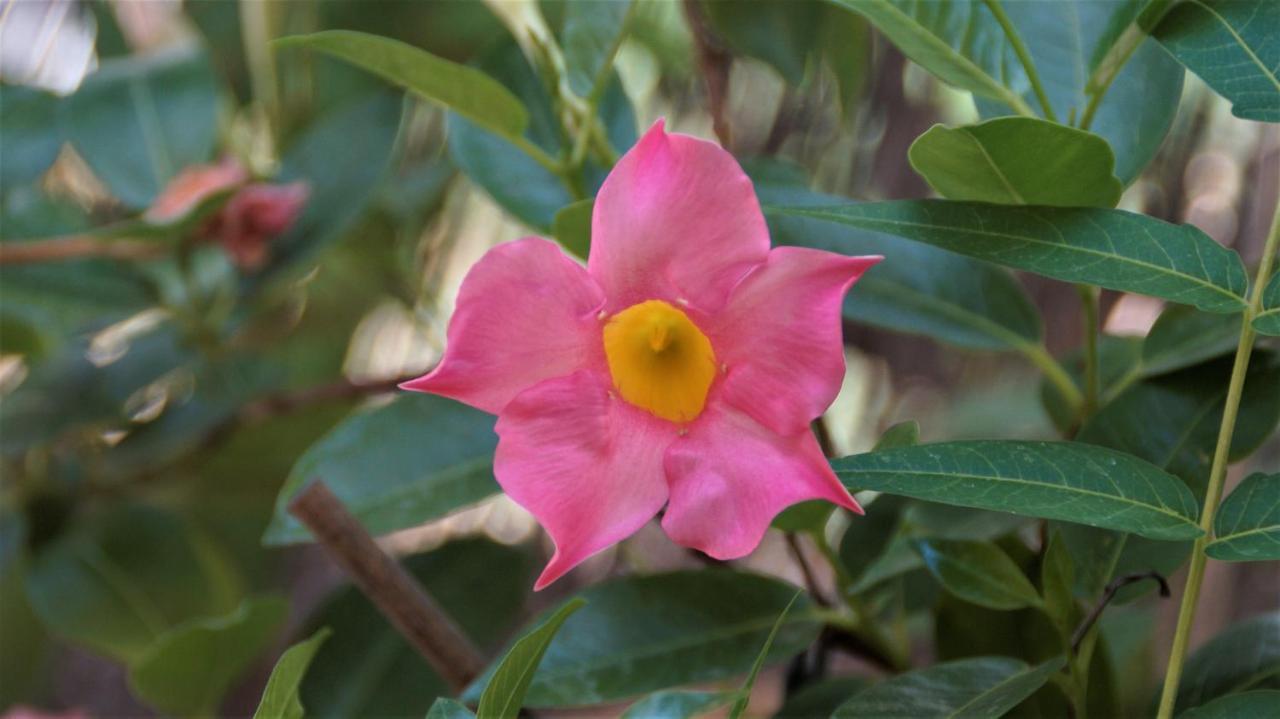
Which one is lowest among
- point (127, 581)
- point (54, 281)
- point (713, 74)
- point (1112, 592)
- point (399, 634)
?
point (127, 581)

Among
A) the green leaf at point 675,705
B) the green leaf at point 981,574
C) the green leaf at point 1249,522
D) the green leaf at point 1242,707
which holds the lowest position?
the green leaf at point 675,705

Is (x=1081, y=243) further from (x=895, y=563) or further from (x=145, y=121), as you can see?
(x=145, y=121)

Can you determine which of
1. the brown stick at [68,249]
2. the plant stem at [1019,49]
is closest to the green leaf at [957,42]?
the plant stem at [1019,49]

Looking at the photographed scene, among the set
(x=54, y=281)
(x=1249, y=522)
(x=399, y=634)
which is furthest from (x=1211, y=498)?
(x=54, y=281)

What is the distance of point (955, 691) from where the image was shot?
0.38 metres

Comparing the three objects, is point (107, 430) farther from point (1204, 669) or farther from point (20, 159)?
point (1204, 669)

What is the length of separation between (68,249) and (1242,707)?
689 millimetres

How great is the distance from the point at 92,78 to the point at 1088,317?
2.39 feet

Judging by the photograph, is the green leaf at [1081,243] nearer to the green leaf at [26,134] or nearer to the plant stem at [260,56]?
the green leaf at [26,134]

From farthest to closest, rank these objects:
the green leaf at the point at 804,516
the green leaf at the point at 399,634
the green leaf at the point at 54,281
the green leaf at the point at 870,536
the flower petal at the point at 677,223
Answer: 1. the green leaf at the point at 54,281
2. the green leaf at the point at 399,634
3. the green leaf at the point at 870,536
4. the green leaf at the point at 804,516
5. the flower petal at the point at 677,223

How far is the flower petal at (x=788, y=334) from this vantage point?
327 millimetres

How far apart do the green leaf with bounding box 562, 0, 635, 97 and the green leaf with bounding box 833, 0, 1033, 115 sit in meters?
0.11

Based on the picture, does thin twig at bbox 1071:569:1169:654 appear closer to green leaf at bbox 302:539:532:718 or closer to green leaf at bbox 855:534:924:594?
green leaf at bbox 855:534:924:594

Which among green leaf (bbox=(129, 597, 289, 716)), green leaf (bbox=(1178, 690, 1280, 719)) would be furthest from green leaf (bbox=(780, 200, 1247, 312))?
green leaf (bbox=(129, 597, 289, 716))
